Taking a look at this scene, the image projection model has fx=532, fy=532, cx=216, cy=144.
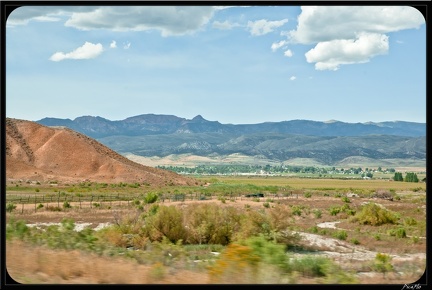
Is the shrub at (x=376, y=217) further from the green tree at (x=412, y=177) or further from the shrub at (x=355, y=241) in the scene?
the green tree at (x=412, y=177)

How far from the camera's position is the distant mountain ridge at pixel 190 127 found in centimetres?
10112

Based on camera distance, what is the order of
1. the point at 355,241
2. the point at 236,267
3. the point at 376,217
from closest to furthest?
the point at 236,267 < the point at 355,241 < the point at 376,217

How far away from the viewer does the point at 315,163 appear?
330 feet

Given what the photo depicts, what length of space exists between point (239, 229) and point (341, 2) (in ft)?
30.6

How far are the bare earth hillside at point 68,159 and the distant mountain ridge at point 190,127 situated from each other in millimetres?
13430

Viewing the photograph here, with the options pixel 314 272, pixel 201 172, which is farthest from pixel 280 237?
pixel 201 172

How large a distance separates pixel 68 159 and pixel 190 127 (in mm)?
72181

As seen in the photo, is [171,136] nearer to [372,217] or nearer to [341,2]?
[372,217]

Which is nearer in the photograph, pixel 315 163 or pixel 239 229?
pixel 239 229

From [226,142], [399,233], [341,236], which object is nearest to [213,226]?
[341,236]

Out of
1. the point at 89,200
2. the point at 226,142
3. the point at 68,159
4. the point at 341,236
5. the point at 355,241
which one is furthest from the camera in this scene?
the point at 226,142

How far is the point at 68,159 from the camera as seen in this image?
212ft

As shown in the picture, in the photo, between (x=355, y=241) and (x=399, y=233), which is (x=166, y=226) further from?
(x=399, y=233)

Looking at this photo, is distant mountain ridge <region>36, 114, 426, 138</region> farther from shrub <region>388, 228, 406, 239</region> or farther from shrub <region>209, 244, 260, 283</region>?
shrub <region>209, 244, 260, 283</region>
